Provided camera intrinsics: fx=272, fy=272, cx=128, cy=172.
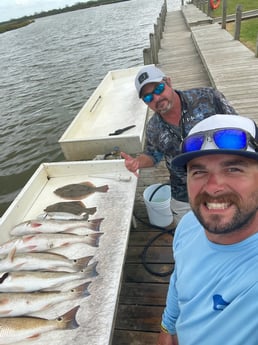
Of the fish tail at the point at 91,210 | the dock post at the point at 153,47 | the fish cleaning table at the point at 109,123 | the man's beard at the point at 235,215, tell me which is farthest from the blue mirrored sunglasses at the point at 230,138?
the dock post at the point at 153,47

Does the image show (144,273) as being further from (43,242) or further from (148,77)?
(148,77)

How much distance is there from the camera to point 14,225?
3.22 meters

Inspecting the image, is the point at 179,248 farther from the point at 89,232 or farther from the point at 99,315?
the point at 89,232

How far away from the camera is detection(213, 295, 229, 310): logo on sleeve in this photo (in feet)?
4.19

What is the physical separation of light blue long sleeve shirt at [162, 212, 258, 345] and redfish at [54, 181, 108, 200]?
2110 millimetres

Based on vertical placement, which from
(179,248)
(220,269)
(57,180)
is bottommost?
(57,180)

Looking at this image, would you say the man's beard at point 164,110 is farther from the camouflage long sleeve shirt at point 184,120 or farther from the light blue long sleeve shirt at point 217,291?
the light blue long sleeve shirt at point 217,291

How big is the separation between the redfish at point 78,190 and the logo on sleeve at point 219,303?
239cm

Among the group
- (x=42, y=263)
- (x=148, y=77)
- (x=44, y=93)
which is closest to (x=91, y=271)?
(x=42, y=263)

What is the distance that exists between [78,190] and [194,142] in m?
2.50

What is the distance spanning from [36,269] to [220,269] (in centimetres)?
188

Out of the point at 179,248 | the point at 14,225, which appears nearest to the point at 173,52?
the point at 14,225

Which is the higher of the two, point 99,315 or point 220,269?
point 220,269

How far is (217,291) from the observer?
1316mm
